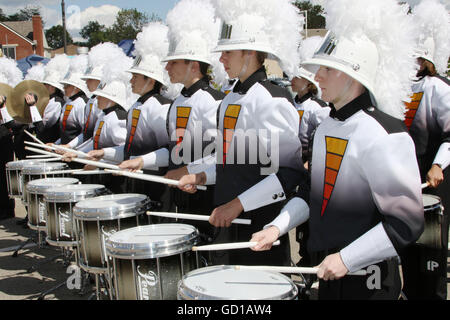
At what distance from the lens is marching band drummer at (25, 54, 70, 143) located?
7266 millimetres

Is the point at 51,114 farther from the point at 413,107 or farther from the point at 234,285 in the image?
the point at 234,285

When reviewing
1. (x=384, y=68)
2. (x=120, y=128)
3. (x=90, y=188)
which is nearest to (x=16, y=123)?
(x=120, y=128)

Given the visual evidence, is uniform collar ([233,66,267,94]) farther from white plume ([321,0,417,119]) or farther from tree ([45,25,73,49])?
tree ([45,25,73,49])

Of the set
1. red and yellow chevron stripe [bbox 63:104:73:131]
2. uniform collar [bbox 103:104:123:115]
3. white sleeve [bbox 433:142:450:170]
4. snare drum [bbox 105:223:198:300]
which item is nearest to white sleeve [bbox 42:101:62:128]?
red and yellow chevron stripe [bbox 63:104:73:131]

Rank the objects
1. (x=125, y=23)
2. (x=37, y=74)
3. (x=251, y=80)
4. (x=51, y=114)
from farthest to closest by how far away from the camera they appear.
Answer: (x=125, y=23) < (x=37, y=74) < (x=51, y=114) < (x=251, y=80)

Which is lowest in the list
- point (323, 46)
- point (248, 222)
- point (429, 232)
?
point (429, 232)

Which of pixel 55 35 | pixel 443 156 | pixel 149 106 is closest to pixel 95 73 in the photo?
pixel 149 106

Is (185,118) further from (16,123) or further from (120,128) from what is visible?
(16,123)

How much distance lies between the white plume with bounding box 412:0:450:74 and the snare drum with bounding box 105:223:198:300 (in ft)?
9.64

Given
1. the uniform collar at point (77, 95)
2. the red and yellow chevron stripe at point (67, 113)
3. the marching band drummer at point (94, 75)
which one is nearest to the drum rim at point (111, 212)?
the marching band drummer at point (94, 75)

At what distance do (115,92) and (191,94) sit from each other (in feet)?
6.18

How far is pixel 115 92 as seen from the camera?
5.35 m

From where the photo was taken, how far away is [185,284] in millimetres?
2064
